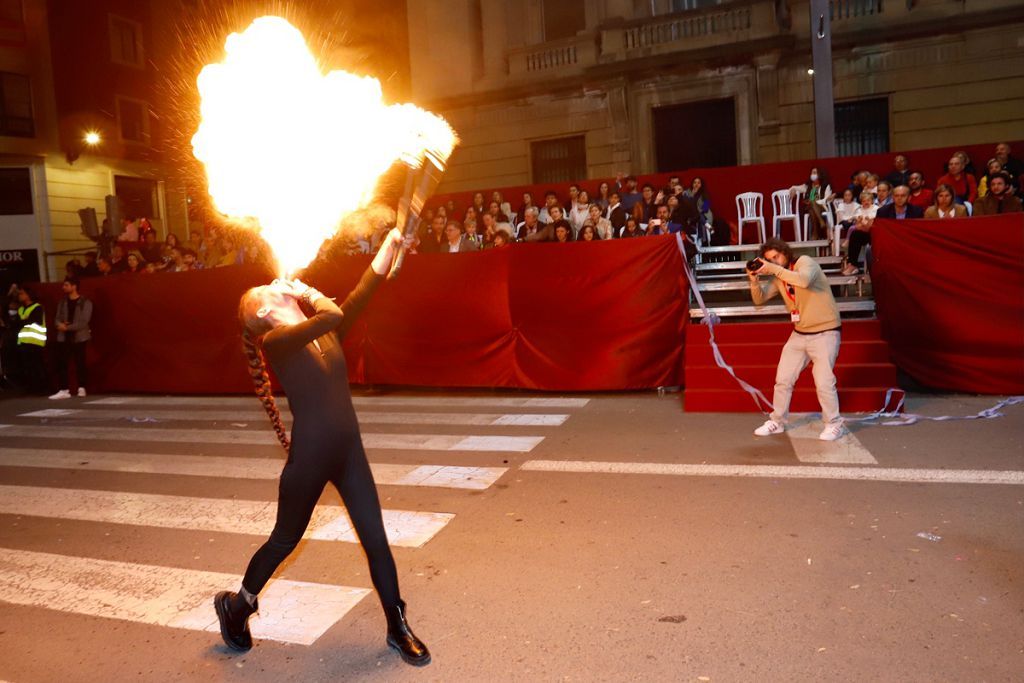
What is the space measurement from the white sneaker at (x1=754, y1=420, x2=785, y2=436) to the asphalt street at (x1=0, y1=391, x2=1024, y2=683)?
0.36 ft

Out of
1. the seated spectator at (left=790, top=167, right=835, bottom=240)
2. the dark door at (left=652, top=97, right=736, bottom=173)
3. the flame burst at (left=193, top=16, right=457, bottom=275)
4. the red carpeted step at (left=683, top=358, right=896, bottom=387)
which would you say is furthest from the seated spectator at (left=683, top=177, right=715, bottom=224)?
the flame burst at (left=193, top=16, right=457, bottom=275)

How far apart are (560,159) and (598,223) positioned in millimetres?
11200

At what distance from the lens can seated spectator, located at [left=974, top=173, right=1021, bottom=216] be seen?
410 inches

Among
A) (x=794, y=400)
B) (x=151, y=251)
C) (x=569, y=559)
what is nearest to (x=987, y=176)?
(x=794, y=400)

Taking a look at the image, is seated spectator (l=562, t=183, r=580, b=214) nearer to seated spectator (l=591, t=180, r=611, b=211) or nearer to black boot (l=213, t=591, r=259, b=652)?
seated spectator (l=591, t=180, r=611, b=211)

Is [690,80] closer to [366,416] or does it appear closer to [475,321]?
[475,321]

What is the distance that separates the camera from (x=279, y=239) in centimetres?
410

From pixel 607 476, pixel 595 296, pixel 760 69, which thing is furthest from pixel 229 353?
pixel 760 69

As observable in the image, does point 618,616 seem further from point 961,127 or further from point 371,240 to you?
point 961,127

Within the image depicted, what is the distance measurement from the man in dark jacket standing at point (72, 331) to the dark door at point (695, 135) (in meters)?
16.2

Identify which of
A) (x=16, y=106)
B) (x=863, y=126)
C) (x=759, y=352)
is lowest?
(x=759, y=352)

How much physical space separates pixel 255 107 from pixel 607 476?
4.13 metres

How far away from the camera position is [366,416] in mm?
10273

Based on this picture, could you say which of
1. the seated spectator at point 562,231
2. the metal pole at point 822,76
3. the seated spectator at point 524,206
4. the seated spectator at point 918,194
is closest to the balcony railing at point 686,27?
the metal pole at point 822,76
